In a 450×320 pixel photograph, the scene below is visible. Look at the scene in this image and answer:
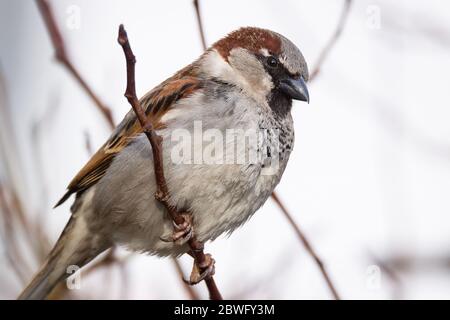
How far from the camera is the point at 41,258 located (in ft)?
9.35

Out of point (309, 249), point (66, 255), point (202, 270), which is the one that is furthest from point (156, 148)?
point (66, 255)

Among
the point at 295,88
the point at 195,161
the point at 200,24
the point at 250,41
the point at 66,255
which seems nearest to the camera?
the point at 200,24

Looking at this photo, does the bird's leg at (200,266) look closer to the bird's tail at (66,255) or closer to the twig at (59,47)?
the bird's tail at (66,255)

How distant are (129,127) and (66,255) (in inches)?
26.1

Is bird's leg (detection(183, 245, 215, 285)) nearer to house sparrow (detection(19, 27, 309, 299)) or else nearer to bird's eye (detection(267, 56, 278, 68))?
house sparrow (detection(19, 27, 309, 299))

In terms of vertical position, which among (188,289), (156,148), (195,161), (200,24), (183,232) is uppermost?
(200,24)

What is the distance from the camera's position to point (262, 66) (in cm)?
331

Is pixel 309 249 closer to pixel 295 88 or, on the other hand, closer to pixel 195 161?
pixel 195 161

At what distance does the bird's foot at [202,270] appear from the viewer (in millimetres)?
2879

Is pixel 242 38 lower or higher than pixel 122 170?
higher
